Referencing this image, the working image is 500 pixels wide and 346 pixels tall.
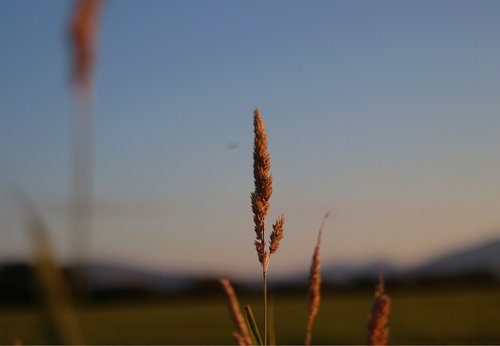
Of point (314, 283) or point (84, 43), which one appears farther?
point (314, 283)

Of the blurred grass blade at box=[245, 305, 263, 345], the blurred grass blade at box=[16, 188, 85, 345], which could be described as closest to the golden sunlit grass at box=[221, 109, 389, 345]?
the blurred grass blade at box=[245, 305, 263, 345]

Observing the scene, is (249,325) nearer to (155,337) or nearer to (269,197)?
(269,197)

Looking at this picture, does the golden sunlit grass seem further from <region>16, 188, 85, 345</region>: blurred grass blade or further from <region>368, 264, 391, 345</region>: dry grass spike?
<region>16, 188, 85, 345</region>: blurred grass blade

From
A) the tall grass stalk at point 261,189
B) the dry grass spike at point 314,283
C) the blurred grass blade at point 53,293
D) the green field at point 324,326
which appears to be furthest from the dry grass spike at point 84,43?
the green field at point 324,326

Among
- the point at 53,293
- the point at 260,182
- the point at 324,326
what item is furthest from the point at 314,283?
the point at 324,326

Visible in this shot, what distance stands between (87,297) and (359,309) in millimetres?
19372

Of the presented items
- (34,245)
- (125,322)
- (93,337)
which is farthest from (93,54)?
(125,322)

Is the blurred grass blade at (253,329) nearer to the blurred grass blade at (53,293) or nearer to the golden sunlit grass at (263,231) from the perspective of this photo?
the golden sunlit grass at (263,231)

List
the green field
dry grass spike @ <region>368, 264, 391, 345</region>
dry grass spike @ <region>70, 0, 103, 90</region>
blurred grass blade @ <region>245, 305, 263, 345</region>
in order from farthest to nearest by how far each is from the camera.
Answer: the green field < blurred grass blade @ <region>245, 305, 263, 345</region> < dry grass spike @ <region>368, 264, 391, 345</region> < dry grass spike @ <region>70, 0, 103, 90</region>

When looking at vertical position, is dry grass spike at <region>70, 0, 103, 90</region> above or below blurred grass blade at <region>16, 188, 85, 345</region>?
above

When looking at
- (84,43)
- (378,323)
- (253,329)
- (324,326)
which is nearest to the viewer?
(84,43)

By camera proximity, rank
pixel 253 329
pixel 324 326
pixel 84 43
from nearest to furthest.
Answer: pixel 84 43, pixel 253 329, pixel 324 326

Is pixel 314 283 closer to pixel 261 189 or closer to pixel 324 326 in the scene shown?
pixel 261 189

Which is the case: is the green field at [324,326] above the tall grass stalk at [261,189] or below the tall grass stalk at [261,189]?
below
